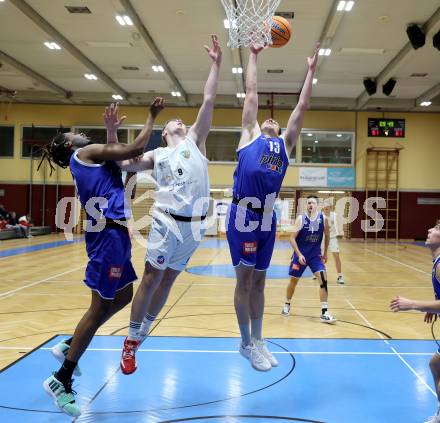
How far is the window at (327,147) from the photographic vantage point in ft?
80.5

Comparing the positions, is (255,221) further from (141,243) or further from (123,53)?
(141,243)

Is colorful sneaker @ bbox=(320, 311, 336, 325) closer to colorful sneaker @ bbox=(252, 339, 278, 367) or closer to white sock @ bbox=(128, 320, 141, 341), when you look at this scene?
colorful sneaker @ bbox=(252, 339, 278, 367)

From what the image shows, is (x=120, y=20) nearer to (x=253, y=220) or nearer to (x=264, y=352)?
(x=253, y=220)

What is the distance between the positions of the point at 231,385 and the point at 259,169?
189cm

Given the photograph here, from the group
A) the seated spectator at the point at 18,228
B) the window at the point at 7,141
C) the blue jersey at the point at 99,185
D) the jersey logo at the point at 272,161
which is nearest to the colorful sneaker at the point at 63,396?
the blue jersey at the point at 99,185

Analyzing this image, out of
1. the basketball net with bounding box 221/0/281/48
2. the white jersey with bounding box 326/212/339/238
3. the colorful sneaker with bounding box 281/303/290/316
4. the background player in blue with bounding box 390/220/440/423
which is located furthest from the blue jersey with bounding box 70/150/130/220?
the white jersey with bounding box 326/212/339/238

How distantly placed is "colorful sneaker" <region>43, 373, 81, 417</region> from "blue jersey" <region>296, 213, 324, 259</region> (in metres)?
4.54

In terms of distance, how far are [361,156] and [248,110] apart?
2129 cm

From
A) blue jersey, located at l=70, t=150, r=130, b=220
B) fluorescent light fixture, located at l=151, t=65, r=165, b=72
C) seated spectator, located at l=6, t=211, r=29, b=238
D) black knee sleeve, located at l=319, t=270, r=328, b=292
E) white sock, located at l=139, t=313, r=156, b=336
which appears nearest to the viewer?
blue jersey, located at l=70, t=150, r=130, b=220

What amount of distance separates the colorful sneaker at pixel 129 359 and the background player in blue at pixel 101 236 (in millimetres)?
352

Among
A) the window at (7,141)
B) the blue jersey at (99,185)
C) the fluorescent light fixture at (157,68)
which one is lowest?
the blue jersey at (99,185)

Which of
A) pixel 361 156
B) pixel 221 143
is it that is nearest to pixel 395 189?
pixel 361 156

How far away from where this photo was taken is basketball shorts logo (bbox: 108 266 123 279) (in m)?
3.65

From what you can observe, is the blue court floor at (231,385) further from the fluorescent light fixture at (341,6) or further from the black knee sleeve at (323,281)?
the fluorescent light fixture at (341,6)
